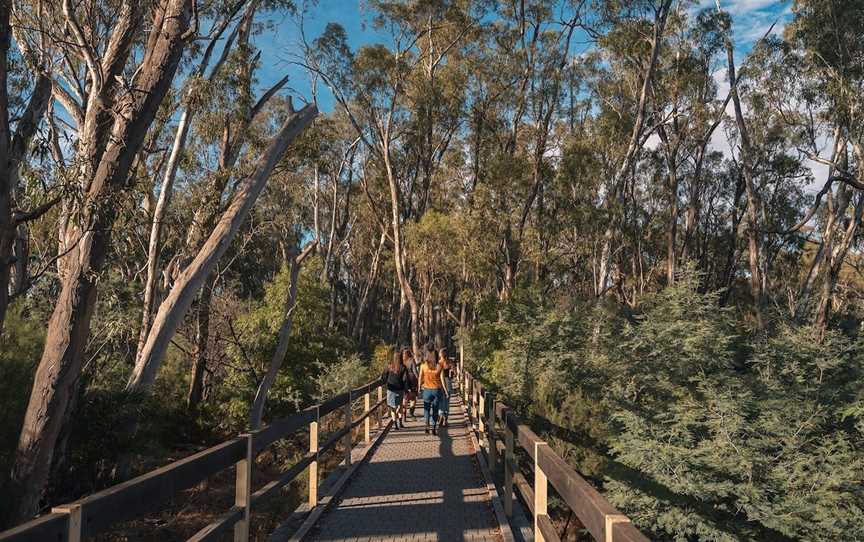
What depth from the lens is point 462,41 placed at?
2998 centimetres

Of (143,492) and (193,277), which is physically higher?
(193,277)

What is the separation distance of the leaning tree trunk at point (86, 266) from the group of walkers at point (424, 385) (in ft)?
21.9

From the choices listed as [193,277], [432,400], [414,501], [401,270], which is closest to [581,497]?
[414,501]

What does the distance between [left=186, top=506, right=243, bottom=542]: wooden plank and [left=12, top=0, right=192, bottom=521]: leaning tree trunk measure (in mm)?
3157

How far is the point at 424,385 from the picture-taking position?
12711 mm

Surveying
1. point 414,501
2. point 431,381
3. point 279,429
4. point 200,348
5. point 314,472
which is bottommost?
point 414,501

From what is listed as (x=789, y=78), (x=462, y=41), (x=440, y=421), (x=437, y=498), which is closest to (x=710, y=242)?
(x=789, y=78)

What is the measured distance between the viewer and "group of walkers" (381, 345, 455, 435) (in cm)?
1270

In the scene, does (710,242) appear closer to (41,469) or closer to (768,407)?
(768,407)

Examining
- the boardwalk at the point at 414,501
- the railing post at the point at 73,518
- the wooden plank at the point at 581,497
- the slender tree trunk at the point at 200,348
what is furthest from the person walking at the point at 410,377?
the railing post at the point at 73,518

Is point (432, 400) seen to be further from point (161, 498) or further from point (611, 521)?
point (611, 521)

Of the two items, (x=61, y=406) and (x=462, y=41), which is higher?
(x=462, y=41)

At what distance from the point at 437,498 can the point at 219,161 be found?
11621 mm

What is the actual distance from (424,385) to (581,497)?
9.47 metres
